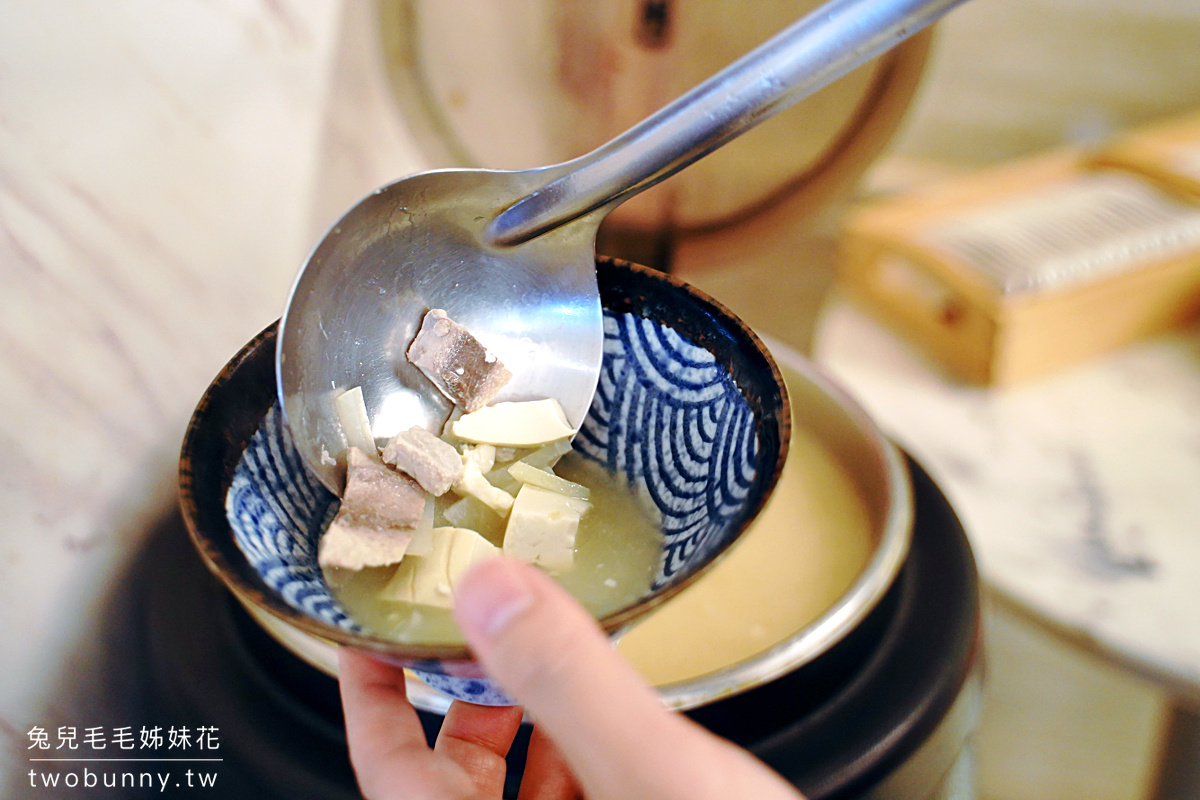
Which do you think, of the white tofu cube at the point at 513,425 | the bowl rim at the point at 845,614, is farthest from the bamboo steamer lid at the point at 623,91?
the white tofu cube at the point at 513,425

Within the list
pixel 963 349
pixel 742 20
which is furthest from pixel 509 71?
pixel 963 349

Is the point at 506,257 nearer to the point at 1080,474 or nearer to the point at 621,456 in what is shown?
the point at 621,456

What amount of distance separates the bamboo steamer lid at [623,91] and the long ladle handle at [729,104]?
17.0 inches

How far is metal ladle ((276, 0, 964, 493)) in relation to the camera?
0.40 m

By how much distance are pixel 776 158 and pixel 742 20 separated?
145 mm

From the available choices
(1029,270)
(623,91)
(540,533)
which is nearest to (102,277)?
(540,533)

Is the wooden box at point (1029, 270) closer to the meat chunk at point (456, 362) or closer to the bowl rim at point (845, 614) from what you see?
the bowl rim at point (845, 614)

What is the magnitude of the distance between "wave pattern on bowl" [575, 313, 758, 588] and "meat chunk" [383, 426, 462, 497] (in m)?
0.11

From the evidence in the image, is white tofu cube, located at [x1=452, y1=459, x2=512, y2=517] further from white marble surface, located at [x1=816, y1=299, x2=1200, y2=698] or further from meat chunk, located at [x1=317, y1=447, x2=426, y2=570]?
white marble surface, located at [x1=816, y1=299, x2=1200, y2=698]

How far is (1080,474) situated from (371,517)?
0.76m

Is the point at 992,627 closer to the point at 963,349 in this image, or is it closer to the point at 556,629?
the point at 963,349

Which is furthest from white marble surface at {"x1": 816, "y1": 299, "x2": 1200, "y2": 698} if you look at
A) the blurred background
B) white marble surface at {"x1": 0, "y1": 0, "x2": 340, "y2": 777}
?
white marble surface at {"x1": 0, "y1": 0, "x2": 340, "y2": 777}

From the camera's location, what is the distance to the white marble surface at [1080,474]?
71cm

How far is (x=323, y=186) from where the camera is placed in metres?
0.81
